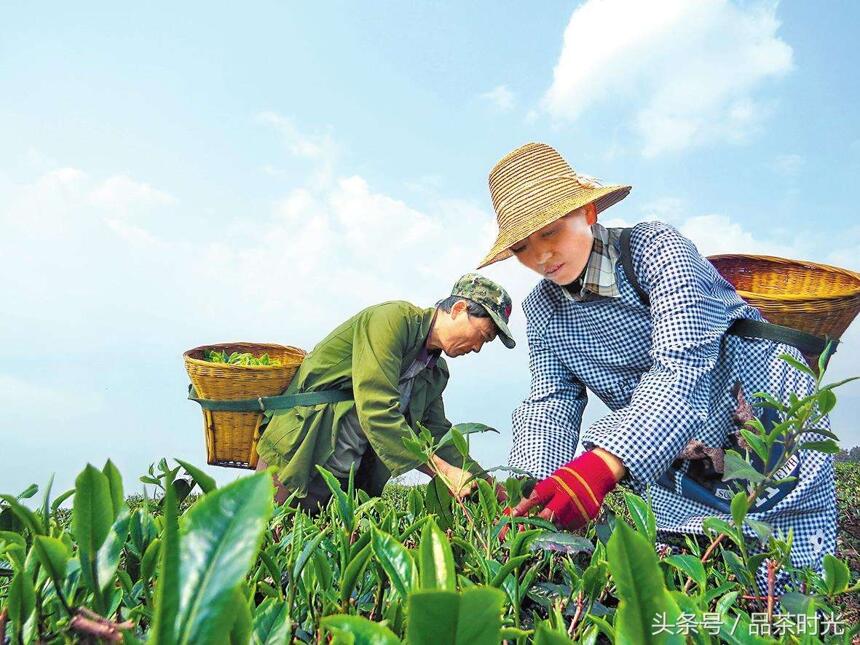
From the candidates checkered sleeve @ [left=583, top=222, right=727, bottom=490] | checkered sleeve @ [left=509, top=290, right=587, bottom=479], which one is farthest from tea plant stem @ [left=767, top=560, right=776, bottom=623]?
checkered sleeve @ [left=509, top=290, right=587, bottom=479]

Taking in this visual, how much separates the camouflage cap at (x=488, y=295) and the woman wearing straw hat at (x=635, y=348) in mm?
1406

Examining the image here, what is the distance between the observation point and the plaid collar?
2297 mm

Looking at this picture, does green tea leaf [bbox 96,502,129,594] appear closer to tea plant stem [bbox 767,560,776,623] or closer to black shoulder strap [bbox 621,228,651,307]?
tea plant stem [bbox 767,560,776,623]

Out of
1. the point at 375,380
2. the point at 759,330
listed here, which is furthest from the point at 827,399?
the point at 375,380

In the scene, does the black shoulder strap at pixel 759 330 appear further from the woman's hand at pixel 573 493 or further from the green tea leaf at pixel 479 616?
the green tea leaf at pixel 479 616

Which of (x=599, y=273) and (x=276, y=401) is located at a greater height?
(x=599, y=273)

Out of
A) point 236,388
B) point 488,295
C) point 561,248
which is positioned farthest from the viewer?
point 236,388

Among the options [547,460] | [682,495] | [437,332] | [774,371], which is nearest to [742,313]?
[774,371]

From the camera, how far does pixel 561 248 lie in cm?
225

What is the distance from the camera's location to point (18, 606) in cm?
49

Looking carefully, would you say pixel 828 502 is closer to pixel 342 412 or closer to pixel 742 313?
pixel 742 313

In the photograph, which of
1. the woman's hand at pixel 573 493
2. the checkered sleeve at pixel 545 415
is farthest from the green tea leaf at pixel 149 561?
the checkered sleeve at pixel 545 415

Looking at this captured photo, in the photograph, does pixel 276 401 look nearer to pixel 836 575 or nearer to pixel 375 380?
pixel 375 380

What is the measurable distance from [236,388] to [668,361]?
3012 millimetres
